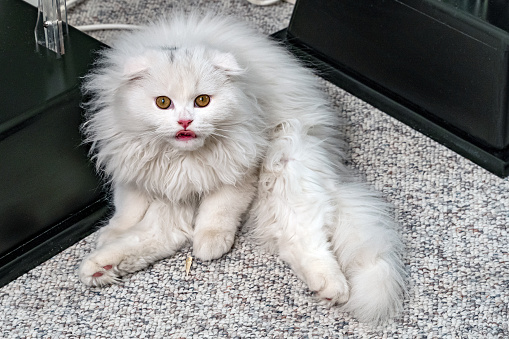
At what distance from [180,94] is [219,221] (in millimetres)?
355

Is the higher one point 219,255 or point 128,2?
point 128,2

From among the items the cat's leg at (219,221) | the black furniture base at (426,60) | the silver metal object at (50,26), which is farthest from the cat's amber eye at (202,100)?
the black furniture base at (426,60)

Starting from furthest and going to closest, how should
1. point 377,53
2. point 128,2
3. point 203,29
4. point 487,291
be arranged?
point 128,2, point 377,53, point 203,29, point 487,291

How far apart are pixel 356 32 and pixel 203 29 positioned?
569mm

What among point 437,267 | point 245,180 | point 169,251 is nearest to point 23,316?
point 169,251

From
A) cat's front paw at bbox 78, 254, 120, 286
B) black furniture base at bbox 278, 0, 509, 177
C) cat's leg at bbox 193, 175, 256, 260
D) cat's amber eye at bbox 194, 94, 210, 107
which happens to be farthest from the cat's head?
black furniture base at bbox 278, 0, 509, 177

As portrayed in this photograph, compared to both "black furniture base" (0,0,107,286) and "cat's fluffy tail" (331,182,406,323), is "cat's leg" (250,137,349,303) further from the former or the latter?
"black furniture base" (0,0,107,286)

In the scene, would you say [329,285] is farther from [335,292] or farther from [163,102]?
[163,102]

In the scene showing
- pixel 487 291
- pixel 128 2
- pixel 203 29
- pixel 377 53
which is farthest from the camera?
pixel 128 2

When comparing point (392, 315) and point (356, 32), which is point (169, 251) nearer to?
point (392, 315)

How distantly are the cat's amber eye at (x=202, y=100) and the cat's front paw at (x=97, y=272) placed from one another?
418 mm

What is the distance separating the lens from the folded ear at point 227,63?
1605 mm

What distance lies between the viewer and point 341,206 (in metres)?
1.79

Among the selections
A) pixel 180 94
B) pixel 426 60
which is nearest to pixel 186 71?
pixel 180 94
